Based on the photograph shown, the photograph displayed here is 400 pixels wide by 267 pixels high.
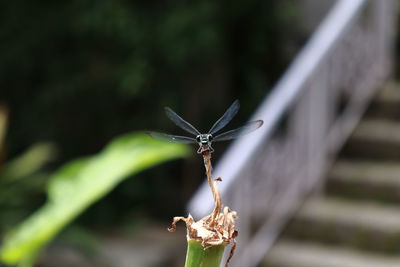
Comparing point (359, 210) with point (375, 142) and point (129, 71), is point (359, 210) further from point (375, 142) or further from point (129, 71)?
point (129, 71)

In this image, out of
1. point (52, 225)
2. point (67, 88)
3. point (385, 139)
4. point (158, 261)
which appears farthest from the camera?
point (67, 88)

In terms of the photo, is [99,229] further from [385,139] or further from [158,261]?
[385,139]

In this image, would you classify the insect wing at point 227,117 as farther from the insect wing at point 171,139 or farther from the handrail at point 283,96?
the handrail at point 283,96

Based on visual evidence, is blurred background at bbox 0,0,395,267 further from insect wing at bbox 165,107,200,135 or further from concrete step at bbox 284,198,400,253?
insect wing at bbox 165,107,200,135

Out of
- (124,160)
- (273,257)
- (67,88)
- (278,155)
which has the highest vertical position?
(67,88)

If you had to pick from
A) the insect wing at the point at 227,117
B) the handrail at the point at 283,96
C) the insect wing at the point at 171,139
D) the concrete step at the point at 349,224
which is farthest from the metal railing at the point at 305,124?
the insect wing at the point at 171,139

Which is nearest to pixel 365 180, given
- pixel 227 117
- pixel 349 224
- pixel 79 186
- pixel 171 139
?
pixel 349 224

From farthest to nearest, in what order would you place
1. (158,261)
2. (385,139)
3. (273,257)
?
(158,261), (385,139), (273,257)

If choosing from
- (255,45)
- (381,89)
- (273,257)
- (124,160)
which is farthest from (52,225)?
(255,45)
